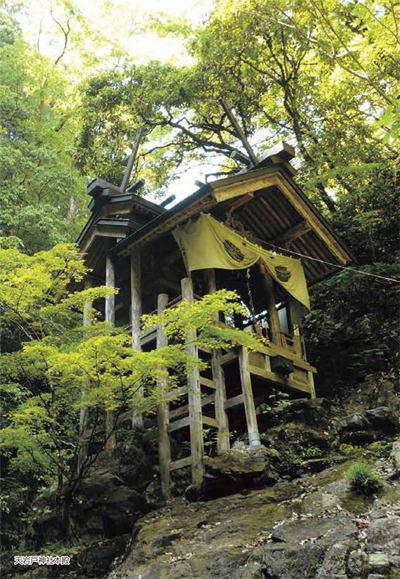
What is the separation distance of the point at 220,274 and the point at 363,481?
7757 millimetres

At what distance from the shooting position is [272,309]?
13.1 meters

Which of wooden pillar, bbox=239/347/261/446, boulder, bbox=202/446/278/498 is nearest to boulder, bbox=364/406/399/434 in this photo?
wooden pillar, bbox=239/347/261/446

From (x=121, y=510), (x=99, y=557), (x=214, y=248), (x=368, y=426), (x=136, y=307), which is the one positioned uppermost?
(x=214, y=248)

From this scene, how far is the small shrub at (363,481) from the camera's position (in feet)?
23.1

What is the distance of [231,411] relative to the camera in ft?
38.8

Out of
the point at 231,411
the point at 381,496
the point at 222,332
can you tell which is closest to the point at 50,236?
the point at 231,411

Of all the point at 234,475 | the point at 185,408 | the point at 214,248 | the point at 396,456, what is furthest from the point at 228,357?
the point at 396,456

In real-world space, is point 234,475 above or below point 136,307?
below

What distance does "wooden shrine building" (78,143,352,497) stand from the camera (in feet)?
34.5

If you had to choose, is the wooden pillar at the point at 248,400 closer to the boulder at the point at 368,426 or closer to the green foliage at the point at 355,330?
the boulder at the point at 368,426

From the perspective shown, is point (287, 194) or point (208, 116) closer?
point (287, 194)

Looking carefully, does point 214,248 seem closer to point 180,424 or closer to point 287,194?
point 287,194

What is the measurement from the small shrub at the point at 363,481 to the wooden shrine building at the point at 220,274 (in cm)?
289

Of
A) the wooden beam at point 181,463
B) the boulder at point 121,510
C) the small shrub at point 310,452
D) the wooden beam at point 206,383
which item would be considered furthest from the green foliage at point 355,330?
the boulder at point 121,510
